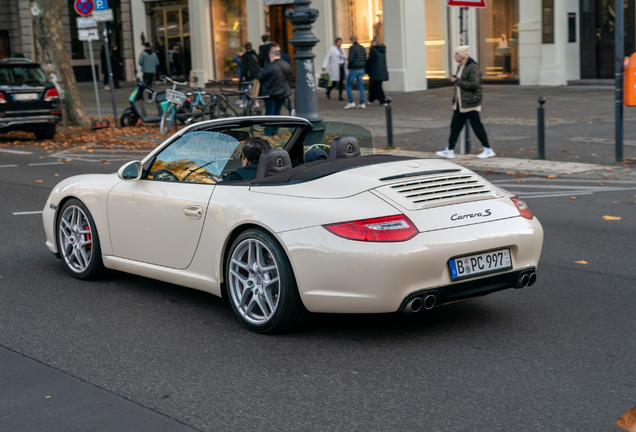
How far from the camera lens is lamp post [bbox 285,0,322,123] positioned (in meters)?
13.9

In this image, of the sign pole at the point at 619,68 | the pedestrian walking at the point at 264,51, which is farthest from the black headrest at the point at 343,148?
the pedestrian walking at the point at 264,51

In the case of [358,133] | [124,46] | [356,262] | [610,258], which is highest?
[124,46]

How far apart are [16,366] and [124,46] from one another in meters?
37.9

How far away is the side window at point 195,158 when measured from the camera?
5812 millimetres

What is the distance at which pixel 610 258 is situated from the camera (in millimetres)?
6980

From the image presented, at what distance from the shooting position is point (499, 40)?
92.8 ft

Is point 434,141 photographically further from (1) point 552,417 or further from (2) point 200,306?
(1) point 552,417

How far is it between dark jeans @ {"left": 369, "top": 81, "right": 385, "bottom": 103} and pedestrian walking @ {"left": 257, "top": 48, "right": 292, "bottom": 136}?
565 cm

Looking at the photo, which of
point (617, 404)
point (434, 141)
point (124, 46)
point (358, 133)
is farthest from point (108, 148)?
point (124, 46)

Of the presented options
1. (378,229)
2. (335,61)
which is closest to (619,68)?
(378,229)

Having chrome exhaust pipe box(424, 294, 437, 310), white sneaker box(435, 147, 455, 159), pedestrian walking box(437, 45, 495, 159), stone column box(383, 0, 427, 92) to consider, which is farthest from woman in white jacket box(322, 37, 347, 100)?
chrome exhaust pipe box(424, 294, 437, 310)

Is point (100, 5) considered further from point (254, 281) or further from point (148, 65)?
point (254, 281)

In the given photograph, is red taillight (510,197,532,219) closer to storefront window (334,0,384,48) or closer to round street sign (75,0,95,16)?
round street sign (75,0,95,16)

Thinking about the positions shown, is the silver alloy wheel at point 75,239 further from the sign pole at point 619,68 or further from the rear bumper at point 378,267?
the sign pole at point 619,68
